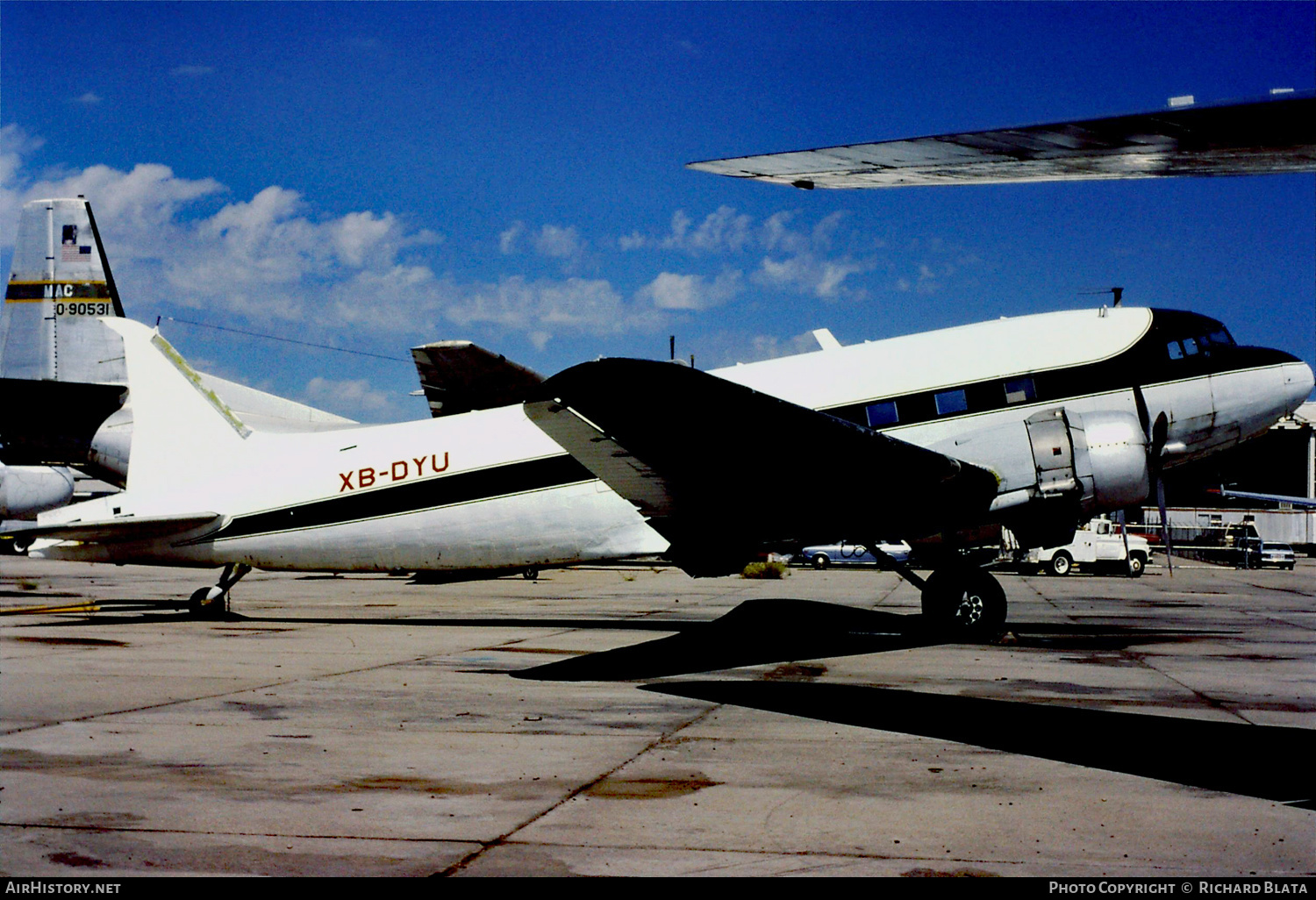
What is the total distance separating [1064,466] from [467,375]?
56.6 ft

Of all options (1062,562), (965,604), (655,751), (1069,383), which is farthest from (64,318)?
(1062,562)

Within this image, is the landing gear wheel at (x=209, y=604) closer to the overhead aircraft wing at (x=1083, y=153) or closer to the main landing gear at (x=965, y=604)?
the main landing gear at (x=965, y=604)

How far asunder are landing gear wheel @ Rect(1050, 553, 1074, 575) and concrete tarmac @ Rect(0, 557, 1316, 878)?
80.1 feet

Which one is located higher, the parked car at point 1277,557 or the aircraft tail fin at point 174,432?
the aircraft tail fin at point 174,432

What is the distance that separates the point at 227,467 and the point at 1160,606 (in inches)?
800

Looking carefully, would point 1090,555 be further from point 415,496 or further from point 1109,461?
point 415,496

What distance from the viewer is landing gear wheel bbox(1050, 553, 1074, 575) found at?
40.8m

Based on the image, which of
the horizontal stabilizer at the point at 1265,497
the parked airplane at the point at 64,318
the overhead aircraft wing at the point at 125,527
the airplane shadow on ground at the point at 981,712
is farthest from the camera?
the horizontal stabilizer at the point at 1265,497

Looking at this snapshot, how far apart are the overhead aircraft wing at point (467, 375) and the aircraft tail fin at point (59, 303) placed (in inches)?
307

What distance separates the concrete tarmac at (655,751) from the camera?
5301mm

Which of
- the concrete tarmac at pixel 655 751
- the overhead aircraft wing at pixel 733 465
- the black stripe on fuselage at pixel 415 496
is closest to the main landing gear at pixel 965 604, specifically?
the concrete tarmac at pixel 655 751

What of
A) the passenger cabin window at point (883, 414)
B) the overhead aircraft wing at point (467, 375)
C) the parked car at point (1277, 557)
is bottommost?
the parked car at point (1277, 557)

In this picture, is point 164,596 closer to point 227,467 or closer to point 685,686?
point 227,467

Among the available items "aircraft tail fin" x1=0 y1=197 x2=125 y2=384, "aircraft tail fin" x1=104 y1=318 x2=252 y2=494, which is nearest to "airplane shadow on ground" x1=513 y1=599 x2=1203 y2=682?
"aircraft tail fin" x1=104 y1=318 x2=252 y2=494
